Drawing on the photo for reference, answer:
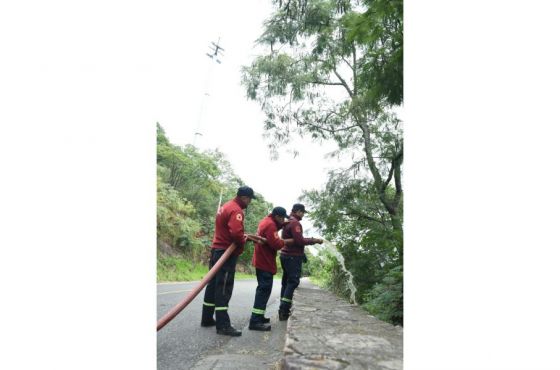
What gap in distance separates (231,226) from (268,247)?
0.97 meters

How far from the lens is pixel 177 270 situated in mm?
13148

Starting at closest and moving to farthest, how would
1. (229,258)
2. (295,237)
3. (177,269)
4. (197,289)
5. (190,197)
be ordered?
(197,289)
(229,258)
(295,237)
(177,269)
(190,197)

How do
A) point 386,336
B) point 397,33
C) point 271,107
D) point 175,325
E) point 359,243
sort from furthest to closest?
point 271,107, point 359,243, point 175,325, point 397,33, point 386,336

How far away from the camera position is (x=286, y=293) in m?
5.67

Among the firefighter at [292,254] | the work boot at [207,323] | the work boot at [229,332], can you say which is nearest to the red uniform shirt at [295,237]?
the firefighter at [292,254]

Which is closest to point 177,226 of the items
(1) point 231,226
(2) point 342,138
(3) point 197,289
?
(2) point 342,138

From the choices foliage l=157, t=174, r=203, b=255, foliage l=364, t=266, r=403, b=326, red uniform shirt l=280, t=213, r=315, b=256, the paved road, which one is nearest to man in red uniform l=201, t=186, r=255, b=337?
the paved road

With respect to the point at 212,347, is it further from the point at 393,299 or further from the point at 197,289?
the point at 393,299

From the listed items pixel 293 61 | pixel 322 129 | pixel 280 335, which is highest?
pixel 293 61

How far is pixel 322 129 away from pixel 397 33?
694 centimetres

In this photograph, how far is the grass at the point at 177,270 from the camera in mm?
11865

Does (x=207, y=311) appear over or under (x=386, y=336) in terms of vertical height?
under
